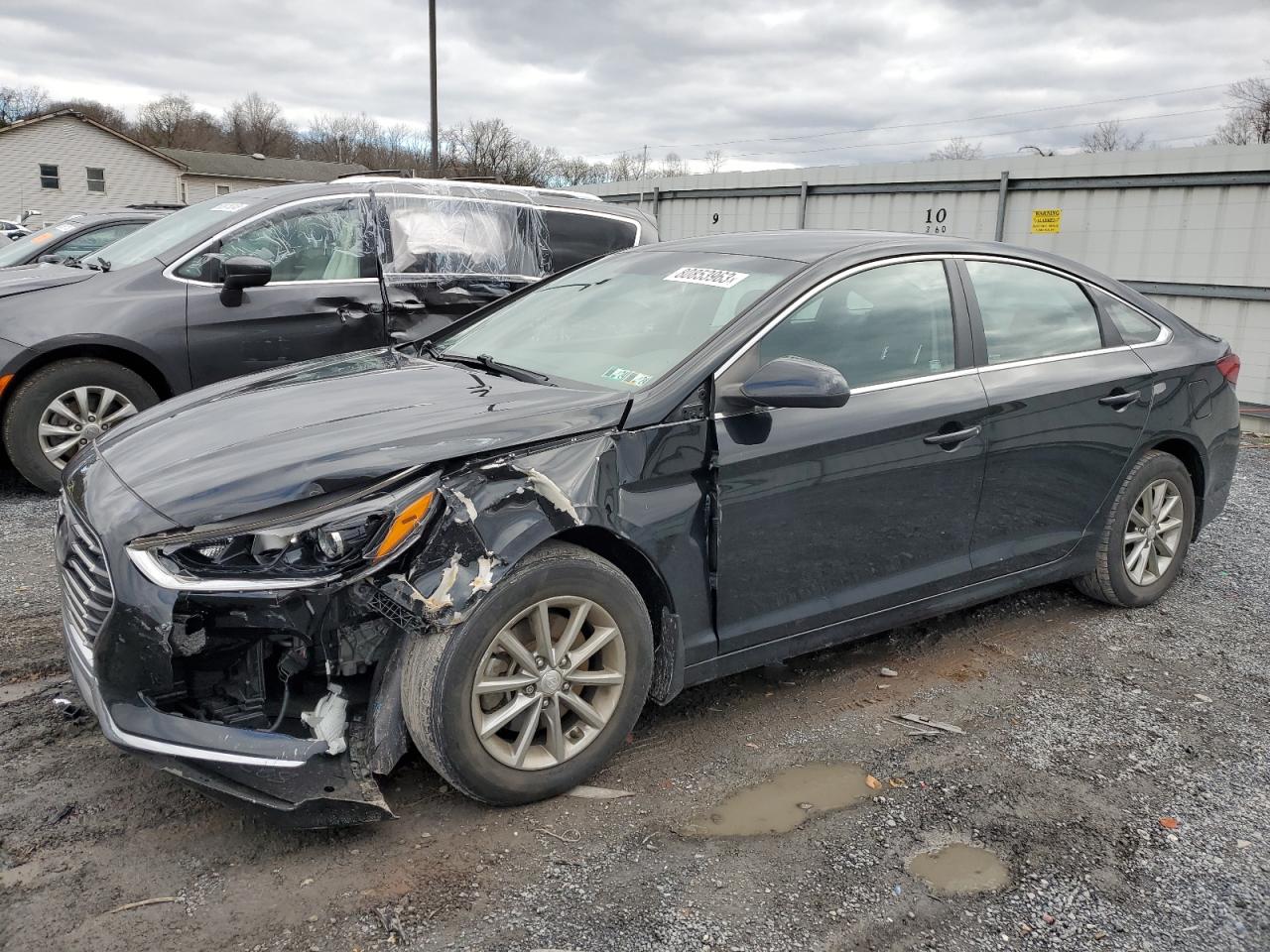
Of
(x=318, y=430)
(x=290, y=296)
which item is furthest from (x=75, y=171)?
(x=318, y=430)

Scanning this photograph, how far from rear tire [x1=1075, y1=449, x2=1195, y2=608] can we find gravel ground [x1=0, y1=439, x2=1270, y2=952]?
0.64 m

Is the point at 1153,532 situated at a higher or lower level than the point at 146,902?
higher

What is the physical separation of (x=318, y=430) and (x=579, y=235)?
4655mm

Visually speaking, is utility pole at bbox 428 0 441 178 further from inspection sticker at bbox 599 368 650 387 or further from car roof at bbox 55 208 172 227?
inspection sticker at bbox 599 368 650 387

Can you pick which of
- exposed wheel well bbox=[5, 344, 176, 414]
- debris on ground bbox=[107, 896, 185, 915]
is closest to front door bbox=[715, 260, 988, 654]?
debris on ground bbox=[107, 896, 185, 915]

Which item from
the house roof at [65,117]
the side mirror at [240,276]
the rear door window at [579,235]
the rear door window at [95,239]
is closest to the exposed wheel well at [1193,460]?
the rear door window at [579,235]

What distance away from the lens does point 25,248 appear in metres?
9.10

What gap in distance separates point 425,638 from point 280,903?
718 mm

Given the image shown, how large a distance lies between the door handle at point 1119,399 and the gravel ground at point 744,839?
3.72ft

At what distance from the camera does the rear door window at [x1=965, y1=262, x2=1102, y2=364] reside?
388 centimetres

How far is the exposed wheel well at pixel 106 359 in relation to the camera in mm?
5609

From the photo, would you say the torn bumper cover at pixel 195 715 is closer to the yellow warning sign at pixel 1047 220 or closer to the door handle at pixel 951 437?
the door handle at pixel 951 437

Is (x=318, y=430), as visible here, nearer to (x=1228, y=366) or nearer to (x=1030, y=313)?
(x=1030, y=313)

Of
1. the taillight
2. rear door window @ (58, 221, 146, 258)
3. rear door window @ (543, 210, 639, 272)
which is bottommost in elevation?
the taillight
